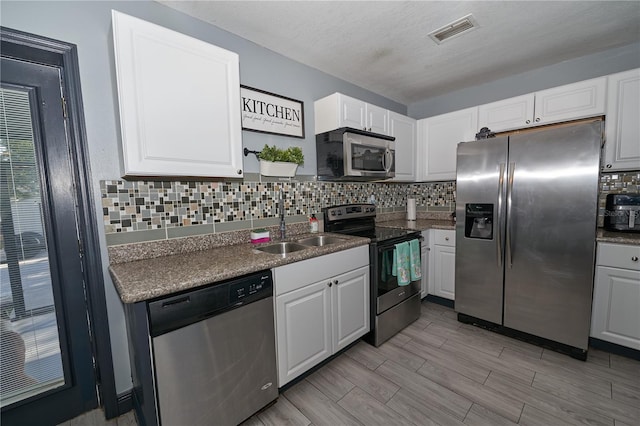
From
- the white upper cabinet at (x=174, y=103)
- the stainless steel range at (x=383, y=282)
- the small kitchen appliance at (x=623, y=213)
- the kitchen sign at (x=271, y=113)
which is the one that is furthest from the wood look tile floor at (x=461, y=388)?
the kitchen sign at (x=271, y=113)

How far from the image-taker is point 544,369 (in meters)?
Answer: 1.85

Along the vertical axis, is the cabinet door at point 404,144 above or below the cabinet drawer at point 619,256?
above

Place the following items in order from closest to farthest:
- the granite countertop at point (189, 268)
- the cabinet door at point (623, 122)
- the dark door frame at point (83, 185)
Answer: the granite countertop at point (189, 268), the dark door frame at point (83, 185), the cabinet door at point (623, 122)

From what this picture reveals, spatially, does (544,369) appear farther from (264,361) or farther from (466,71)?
(466,71)

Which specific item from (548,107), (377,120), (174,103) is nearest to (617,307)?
(548,107)

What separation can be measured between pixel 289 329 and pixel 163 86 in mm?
1551

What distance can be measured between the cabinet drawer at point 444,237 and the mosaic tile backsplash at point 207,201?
0.89 meters

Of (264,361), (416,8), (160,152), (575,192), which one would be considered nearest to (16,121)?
(160,152)

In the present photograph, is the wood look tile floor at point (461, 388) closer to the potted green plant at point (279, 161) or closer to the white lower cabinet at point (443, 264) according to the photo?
the white lower cabinet at point (443, 264)

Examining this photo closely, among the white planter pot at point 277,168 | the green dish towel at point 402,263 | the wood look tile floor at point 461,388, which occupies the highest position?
the white planter pot at point 277,168

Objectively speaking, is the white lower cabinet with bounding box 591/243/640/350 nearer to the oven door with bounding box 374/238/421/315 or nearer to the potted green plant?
the oven door with bounding box 374/238/421/315

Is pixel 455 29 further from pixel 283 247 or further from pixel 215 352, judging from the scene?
pixel 215 352

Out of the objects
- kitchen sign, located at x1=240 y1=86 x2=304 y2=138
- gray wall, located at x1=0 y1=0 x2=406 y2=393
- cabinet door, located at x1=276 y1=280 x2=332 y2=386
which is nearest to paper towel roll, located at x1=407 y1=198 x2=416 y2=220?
kitchen sign, located at x1=240 y1=86 x2=304 y2=138

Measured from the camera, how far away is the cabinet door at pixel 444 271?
2735 mm
